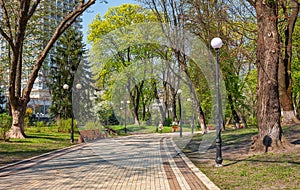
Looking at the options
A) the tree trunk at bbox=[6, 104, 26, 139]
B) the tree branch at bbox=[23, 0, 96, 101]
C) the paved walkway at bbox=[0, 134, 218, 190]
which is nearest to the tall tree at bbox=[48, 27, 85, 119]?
the tree trunk at bbox=[6, 104, 26, 139]

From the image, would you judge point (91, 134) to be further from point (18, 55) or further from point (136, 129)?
point (136, 129)

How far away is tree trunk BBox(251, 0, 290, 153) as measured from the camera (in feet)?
38.2

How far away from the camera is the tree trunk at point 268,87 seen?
11641mm

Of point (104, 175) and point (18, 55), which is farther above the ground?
point (18, 55)

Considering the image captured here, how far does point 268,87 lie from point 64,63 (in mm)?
32817

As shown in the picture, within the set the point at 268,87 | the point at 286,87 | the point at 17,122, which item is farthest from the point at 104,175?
the point at 17,122

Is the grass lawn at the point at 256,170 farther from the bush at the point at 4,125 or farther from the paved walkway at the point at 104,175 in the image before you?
the bush at the point at 4,125

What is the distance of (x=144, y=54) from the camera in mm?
33906

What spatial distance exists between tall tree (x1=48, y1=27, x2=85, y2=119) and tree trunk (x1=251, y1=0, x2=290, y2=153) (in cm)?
2959

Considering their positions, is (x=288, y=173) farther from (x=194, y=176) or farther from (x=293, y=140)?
(x=293, y=140)

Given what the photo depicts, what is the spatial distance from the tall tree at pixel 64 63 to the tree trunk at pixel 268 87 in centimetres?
2959

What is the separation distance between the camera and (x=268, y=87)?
38.3 ft

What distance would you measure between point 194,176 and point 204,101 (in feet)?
69.7

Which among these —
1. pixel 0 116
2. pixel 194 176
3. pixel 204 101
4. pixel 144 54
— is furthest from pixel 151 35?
pixel 194 176
